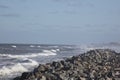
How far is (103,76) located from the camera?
60.0 ft

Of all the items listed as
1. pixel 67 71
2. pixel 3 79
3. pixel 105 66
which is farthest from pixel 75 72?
pixel 3 79

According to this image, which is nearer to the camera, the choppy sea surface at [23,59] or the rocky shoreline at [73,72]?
the rocky shoreline at [73,72]

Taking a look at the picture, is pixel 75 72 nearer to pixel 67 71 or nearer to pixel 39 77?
pixel 67 71

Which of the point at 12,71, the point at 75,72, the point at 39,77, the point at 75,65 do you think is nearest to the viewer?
the point at 39,77

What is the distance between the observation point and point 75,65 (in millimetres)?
20703

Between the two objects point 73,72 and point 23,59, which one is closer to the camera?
point 73,72

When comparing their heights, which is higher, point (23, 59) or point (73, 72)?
point (73, 72)

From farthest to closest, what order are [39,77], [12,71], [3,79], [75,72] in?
[12,71] → [3,79] → [75,72] → [39,77]

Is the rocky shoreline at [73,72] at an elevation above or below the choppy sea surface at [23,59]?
above

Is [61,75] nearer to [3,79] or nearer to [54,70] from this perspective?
[54,70]

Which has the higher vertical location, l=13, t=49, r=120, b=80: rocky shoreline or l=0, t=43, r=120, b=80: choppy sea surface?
l=13, t=49, r=120, b=80: rocky shoreline

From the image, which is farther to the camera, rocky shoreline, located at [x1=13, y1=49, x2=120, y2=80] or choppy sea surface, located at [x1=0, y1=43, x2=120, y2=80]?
choppy sea surface, located at [x1=0, y1=43, x2=120, y2=80]

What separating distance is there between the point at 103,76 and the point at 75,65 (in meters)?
2.70

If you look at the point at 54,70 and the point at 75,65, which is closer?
the point at 54,70
